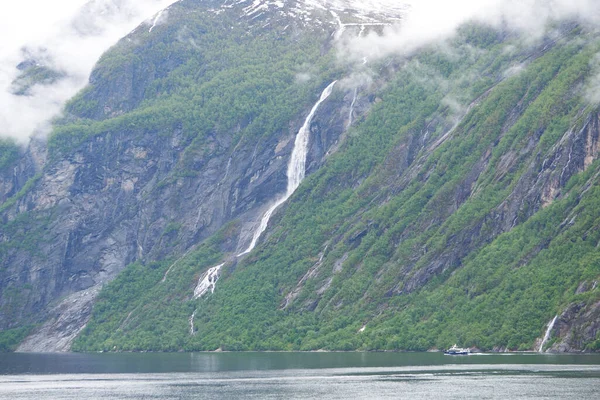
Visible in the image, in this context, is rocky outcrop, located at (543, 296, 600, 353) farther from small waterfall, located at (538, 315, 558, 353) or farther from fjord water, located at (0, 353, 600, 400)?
fjord water, located at (0, 353, 600, 400)

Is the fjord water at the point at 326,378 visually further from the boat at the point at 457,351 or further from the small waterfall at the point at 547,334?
the small waterfall at the point at 547,334

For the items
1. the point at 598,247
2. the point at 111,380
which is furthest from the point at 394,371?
the point at 598,247

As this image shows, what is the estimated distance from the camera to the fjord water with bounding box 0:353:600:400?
115 meters

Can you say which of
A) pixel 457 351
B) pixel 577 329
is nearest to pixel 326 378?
pixel 457 351

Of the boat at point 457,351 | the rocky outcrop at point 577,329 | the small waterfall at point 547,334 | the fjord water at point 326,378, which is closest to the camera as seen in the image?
the fjord water at point 326,378

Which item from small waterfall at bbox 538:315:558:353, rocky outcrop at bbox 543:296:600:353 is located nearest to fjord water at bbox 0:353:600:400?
rocky outcrop at bbox 543:296:600:353

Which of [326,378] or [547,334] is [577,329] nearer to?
[547,334]

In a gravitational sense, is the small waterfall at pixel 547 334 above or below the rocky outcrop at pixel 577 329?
below

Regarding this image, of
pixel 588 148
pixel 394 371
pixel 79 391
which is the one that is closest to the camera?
pixel 79 391

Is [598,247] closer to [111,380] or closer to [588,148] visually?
[588,148]

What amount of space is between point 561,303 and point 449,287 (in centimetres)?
3364

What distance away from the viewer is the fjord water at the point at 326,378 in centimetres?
11481

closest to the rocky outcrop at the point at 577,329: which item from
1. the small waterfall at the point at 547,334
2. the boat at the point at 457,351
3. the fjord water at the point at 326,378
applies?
the small waterfall at the point at 547,334

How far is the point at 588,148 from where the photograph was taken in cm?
19762
